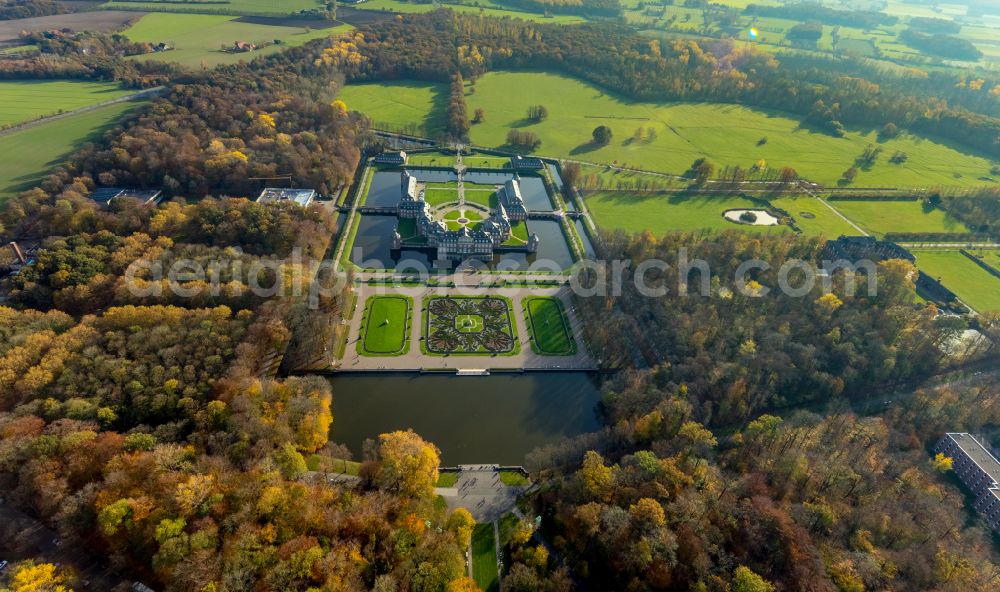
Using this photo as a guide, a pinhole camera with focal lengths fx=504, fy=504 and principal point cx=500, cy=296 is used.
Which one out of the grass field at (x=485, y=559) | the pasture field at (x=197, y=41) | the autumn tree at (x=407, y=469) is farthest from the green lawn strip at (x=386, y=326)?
the pasture field at (x=197, y=41)

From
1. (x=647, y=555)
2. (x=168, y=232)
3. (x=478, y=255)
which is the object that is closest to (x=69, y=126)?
(x=168, y=232)

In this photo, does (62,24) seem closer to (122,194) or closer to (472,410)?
(122,194)

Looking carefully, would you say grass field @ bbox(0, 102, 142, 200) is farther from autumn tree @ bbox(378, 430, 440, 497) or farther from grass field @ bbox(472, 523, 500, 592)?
grass field @ bbox(472, 523, 500, 592)

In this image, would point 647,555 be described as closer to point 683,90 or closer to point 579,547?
point 579,547

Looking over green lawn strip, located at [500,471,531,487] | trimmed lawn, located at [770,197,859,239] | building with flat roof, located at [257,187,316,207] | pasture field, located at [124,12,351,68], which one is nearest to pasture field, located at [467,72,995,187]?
trimmed lawn, located at [770,197,859,239]

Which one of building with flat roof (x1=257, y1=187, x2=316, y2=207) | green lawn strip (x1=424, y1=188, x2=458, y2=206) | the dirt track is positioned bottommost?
green lawn strip (x1=424, y1=188, x2=458, y2=206)

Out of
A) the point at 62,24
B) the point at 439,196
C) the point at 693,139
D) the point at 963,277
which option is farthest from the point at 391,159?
the point at 62,24
